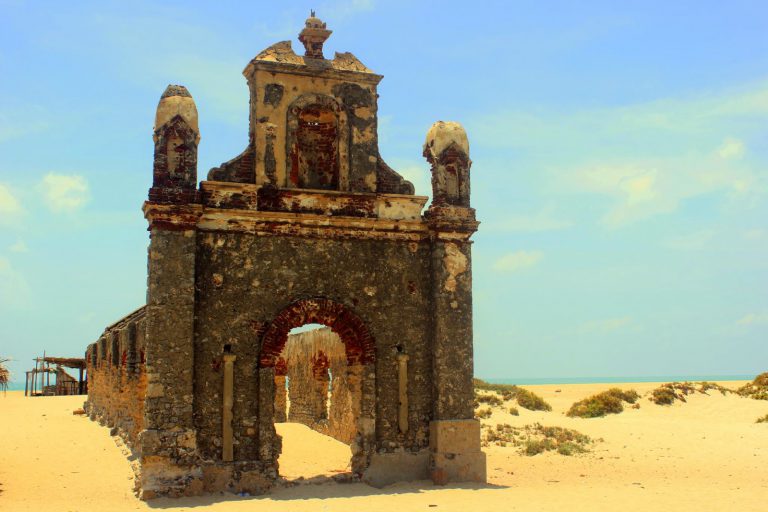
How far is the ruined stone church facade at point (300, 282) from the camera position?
12000 mm

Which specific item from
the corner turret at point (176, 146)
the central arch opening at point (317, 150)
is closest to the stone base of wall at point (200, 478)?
the corner turret at point (176, 146)

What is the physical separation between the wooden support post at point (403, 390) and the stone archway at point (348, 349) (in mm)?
475

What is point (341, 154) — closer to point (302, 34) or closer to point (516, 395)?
point (302, 34)

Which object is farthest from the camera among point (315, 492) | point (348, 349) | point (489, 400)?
point (489, 400)

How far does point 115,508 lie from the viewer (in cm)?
1104

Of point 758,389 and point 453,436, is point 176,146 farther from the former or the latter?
point 758,389

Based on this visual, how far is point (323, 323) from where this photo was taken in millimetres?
13188

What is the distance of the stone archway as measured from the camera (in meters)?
12.5

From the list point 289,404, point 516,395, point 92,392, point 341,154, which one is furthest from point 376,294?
point 516,395

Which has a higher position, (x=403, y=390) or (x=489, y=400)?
(x=403, y=390)

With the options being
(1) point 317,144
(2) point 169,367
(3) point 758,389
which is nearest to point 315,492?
(2) point 169,367

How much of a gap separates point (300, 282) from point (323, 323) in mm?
839

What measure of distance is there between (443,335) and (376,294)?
4.49ft

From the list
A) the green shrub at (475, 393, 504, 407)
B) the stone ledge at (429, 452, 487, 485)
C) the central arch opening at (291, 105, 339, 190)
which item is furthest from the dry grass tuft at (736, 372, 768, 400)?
the central arch opening at (291, 105, 339, 190)
